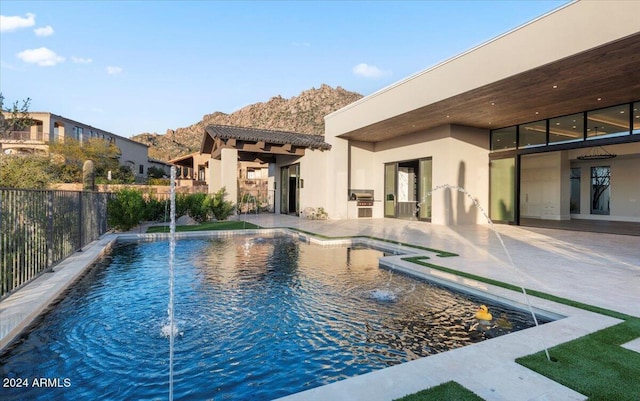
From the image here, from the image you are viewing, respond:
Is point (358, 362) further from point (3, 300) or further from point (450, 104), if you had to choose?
point (450, 104)

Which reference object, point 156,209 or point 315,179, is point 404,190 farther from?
point 156,209

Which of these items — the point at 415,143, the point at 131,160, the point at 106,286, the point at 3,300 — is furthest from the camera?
the point at 131,160

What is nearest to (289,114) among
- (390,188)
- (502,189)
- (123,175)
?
(123,175)

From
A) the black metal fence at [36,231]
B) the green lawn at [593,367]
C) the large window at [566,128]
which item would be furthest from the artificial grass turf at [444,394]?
the large window at [566,128]

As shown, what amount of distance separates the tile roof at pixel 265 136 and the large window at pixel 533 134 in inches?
314

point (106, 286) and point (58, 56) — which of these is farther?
point (58, 56)

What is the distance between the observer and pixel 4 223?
393 cm

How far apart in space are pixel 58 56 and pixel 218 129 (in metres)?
8.46

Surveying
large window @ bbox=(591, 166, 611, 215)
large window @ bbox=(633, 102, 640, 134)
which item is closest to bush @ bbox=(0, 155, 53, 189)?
large window @ bbox=(633, 102, 640, 134)

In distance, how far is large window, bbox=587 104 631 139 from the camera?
9945mm

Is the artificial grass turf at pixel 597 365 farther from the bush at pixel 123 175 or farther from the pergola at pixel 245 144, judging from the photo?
the bush at pixel 123 175

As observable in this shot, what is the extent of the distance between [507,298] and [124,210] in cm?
1090

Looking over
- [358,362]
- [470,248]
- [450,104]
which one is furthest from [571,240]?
[358,362]

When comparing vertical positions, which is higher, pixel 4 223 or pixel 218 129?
pixel 218 129
